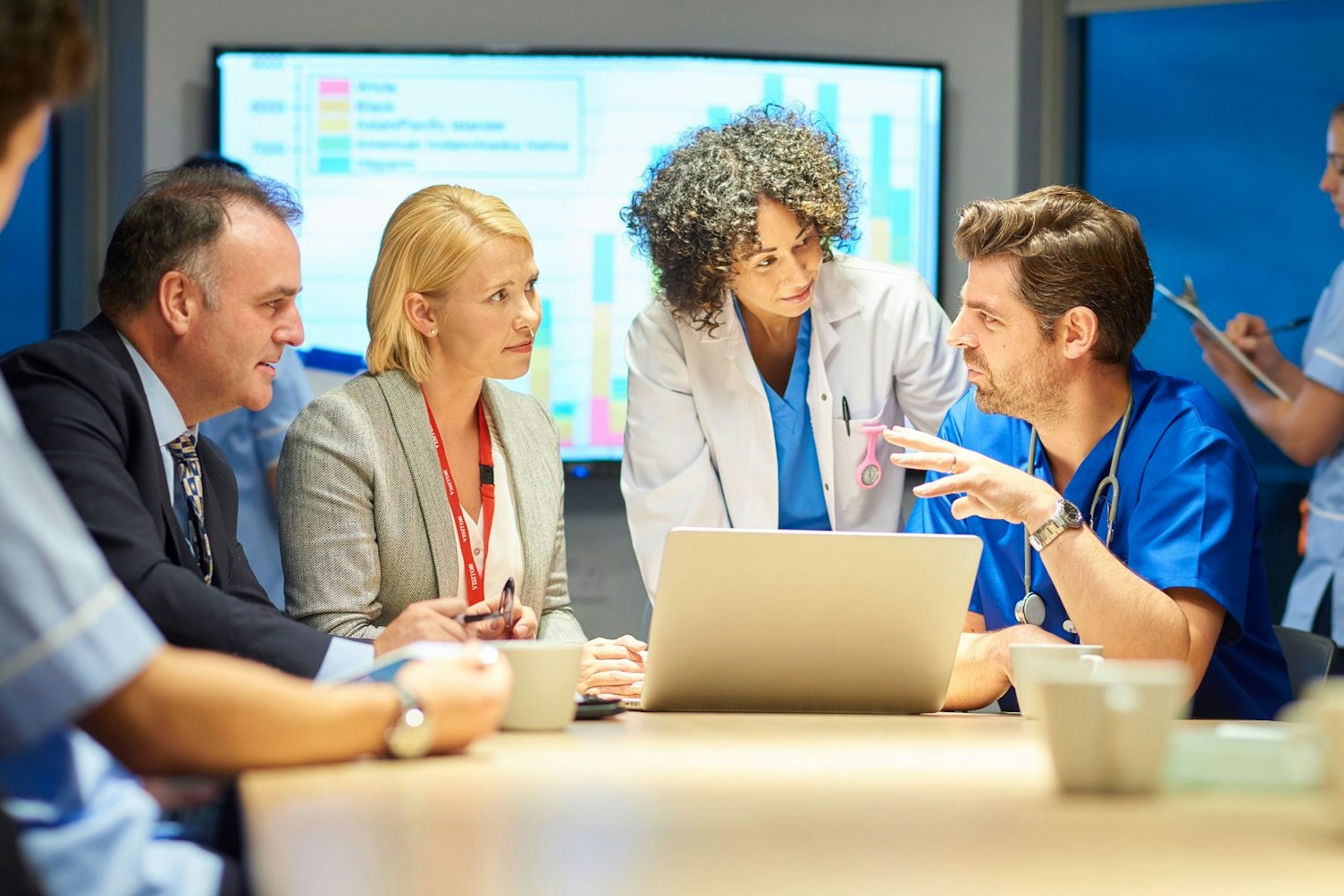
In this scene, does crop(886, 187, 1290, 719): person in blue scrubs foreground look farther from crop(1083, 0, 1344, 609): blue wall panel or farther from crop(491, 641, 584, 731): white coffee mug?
crop(1083, 0, 1344, 609): blue wall panel

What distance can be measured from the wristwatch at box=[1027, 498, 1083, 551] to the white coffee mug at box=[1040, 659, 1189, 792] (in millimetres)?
914

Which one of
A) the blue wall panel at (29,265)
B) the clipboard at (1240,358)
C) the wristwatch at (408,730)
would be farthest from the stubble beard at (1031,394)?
the blue wall panel at (29,265)

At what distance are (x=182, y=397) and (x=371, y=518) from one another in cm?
39

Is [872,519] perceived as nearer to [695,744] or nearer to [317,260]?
[695,744]

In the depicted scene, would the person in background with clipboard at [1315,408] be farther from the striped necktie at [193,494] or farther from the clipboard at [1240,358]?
the striped necktie at [193,494]

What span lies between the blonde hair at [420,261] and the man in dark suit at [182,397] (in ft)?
0.97

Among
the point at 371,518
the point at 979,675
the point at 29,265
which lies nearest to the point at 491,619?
the point at 371,518

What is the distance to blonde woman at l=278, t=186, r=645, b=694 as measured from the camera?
2.25 m

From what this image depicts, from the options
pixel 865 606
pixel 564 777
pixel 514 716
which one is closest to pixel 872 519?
pixel 865 606

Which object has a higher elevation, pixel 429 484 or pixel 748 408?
pixel 748 408

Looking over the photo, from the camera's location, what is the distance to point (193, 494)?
197 cm

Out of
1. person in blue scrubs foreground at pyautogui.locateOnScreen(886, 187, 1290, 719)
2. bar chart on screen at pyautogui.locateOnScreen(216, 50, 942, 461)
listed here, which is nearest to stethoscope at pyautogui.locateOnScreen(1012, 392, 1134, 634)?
person in blue scrubs foreground at pyautogui.locateOnScreen(886, 187, 1290, 719)

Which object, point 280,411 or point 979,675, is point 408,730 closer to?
Result: point 979,675

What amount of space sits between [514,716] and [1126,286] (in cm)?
131
